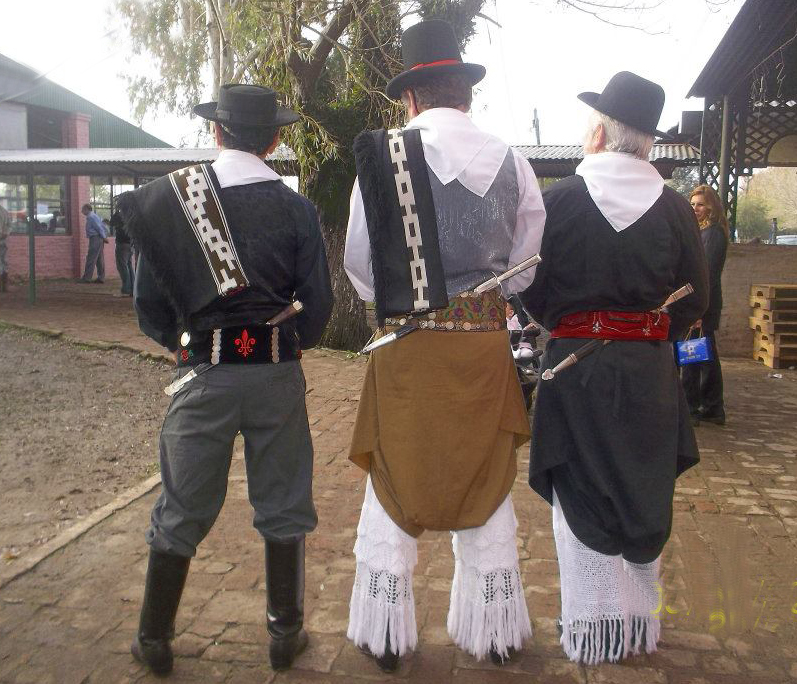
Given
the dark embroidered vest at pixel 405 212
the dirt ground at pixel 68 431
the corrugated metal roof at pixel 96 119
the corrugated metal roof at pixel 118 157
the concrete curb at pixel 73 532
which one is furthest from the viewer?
the corrugated metal roof at pixel 96 119

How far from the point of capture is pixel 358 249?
282 centimetres

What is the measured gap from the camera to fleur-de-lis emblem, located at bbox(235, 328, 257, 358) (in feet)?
9.15

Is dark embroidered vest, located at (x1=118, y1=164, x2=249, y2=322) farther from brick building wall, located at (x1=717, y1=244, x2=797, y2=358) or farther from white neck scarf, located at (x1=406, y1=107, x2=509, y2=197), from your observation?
brick building wall, located at (x1=717, y1=244, x2=797, y2=358)

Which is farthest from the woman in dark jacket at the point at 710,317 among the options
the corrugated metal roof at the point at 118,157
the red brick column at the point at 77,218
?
the red brick column at the point at 77,218

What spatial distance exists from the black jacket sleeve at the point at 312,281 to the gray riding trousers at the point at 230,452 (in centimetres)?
16

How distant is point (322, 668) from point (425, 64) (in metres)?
2.06

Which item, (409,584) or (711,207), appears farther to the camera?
(711,207)

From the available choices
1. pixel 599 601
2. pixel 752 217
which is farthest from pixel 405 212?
pixel 752 217

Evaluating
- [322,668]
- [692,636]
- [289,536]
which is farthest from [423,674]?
[692,636]

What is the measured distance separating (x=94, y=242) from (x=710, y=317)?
52.7 ft

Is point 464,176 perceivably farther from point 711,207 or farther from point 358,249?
point 711,207

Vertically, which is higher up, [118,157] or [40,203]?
[118,157]

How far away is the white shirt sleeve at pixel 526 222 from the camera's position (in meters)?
2.83

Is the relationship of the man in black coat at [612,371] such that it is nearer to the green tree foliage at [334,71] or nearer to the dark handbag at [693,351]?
the dark handbag at [693,351]
